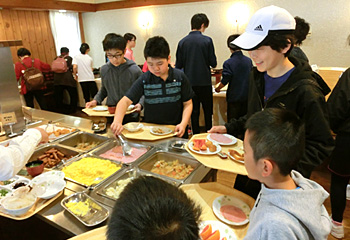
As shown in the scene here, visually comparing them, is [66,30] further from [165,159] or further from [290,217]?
[290,217]

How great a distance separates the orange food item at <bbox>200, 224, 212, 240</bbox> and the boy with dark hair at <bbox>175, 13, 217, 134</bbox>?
2537mm

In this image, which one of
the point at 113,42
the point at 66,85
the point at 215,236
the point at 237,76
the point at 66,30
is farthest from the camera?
the point at 66,30

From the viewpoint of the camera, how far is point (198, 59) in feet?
11.6

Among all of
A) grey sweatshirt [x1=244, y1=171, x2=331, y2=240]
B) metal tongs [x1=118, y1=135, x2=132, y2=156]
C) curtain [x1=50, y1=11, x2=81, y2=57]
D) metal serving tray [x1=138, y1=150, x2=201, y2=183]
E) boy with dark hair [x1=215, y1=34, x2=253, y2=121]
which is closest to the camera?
grey sweatshirt [x1=244, y1=171, x2=331, y2=240]

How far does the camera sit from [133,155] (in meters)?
1.75

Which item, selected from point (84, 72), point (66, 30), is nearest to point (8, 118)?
point (84, 72)

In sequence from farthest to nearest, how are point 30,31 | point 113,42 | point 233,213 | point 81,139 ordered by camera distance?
1. point 30,31
2. point 113,42
3. point 81,139
4. point 233,213

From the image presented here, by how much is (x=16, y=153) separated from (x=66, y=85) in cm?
478

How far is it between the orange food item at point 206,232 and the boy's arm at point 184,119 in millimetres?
967

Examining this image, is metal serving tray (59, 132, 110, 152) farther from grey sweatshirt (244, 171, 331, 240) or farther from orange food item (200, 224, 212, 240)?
grey sweatshirt (244, 171, 331, 240)

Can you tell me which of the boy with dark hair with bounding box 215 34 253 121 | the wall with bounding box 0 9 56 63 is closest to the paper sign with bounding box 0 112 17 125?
the boy with dark hair with bounding box 215 34 253 121

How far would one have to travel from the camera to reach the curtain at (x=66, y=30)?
667 cm

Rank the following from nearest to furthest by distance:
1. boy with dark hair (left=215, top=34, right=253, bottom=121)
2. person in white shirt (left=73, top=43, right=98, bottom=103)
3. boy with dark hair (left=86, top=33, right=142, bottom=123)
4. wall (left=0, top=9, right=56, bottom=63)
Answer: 1. boy with dark hair (left=86, top=33, right=142, bottom=123)
2. boy with dark hair (left=215, top=34, right=253, bottom=121)
3. person in white shirt (left=73, top=43, right=98, bottom=103)
4. wall (left=0, top=9, right=56, bottom=63)

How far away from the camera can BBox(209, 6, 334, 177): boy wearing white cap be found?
3.66 ft
